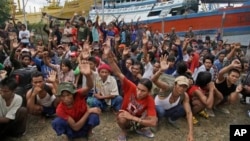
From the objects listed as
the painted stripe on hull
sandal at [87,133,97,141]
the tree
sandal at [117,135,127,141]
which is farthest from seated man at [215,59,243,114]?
the tree

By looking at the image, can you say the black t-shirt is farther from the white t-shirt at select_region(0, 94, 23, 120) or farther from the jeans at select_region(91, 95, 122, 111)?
the white t-shirt at select_region(0, 94, 23, 120)

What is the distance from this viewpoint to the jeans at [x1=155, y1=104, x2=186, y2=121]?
473cm

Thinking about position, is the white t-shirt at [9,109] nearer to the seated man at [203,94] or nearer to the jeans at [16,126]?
the jeans at [16,126]

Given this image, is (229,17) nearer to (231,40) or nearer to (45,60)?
(231,40)

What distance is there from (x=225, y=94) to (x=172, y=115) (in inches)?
50.4

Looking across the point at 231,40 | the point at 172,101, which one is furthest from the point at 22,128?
the point at 231,40

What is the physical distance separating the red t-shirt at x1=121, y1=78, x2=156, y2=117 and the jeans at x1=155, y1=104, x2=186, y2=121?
24.2 inches

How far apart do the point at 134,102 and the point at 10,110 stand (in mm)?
1750

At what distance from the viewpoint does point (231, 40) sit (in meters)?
17.4

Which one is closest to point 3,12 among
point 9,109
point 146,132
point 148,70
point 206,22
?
point 206,22

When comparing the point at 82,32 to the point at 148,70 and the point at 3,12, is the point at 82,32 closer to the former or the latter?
the point at 148,70

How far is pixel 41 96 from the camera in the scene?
15.2 feet

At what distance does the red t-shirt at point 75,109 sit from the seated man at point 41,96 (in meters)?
0.57

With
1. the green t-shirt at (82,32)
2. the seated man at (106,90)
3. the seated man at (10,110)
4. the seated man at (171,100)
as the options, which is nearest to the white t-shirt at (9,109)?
the seated man at (10,110)
